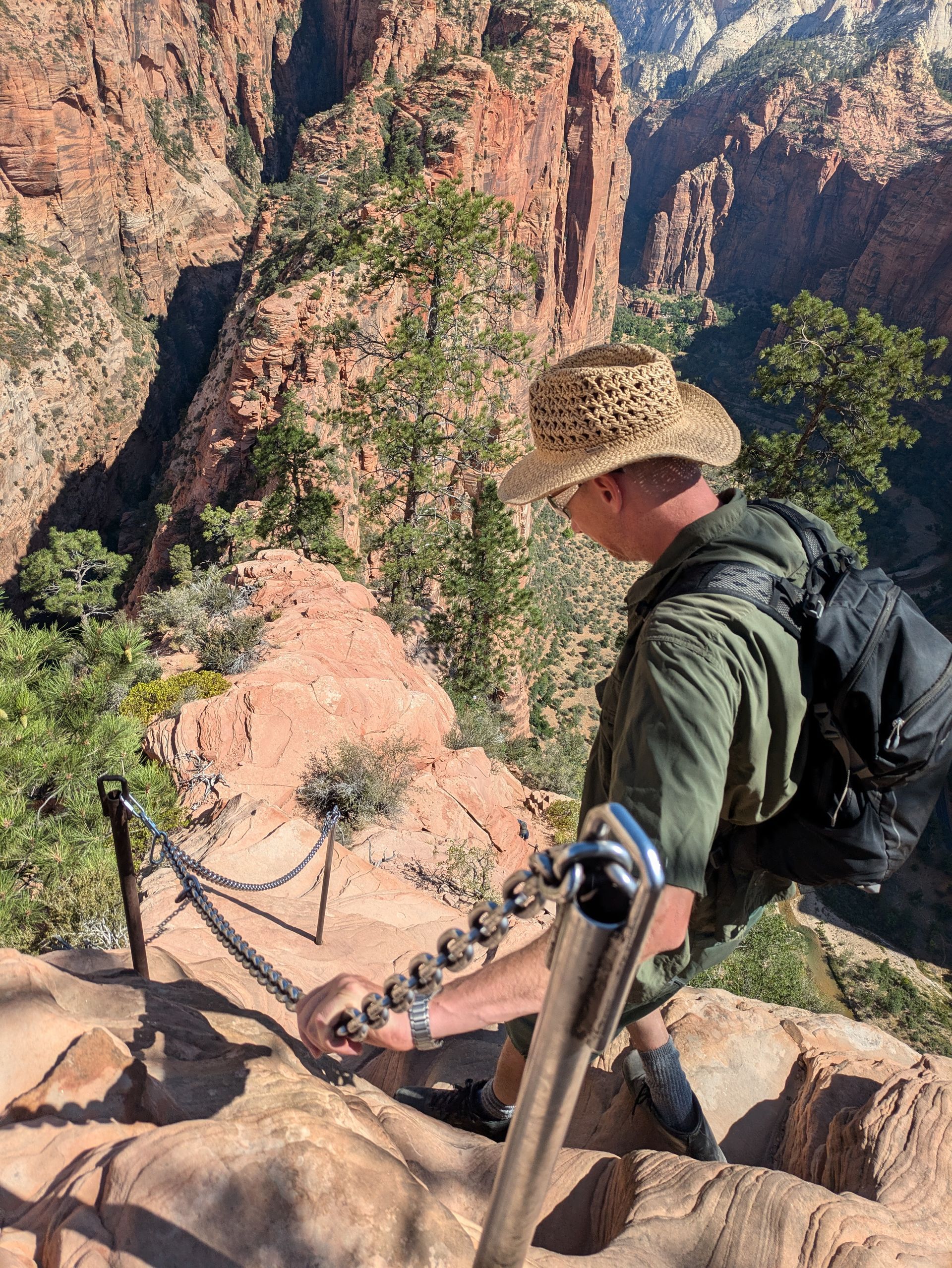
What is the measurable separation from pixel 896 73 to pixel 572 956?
3751 inches

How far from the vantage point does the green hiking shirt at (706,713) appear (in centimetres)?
120

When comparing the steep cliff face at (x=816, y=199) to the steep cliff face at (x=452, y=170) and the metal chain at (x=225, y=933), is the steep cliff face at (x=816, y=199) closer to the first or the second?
the steep cliff face at (x=452, y=170)

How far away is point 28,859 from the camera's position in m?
3.20

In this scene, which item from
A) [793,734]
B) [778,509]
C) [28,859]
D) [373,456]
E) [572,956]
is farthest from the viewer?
[373,456]

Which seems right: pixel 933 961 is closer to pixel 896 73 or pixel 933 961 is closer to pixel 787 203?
pixel 787 203

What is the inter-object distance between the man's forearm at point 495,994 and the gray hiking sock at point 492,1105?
1576 millimetres

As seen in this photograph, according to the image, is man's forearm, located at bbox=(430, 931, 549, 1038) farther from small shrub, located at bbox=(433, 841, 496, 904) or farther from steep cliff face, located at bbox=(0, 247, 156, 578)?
steep cliff face, located at bbox=(0, 247, 156, 578)

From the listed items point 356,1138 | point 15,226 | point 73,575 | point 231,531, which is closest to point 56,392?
point 15,226

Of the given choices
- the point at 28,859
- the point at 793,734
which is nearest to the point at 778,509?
the point at 793,734

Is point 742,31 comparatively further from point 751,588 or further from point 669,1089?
point 669,1089

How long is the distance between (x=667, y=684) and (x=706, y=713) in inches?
3.2

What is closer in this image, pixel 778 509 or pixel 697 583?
pixel 697 583

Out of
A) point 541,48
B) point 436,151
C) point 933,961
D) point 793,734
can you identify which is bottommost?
point 933,961

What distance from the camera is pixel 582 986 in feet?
2.58
